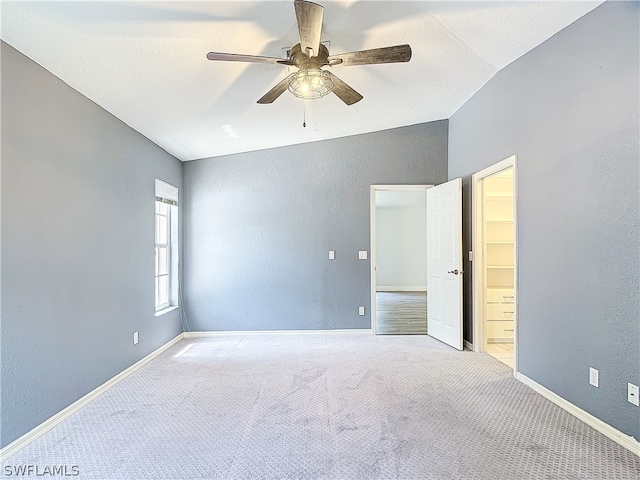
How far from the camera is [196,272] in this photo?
203 inches

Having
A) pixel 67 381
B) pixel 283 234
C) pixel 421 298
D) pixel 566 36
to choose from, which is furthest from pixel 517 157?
pixel 421 298

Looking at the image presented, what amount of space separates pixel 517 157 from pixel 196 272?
13.4 ft

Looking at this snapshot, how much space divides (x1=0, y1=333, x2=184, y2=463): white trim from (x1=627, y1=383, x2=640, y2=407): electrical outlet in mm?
3644

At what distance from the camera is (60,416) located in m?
2.58

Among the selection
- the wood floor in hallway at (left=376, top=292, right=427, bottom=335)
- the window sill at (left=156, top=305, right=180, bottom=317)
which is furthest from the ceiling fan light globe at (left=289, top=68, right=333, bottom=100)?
the wood floor in hallway at (left=376, top=292, right=427, bottom=335)

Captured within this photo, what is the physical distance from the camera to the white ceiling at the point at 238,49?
2.16 metres

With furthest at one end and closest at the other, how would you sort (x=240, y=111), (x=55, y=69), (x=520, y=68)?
(x=240, y=111) → (x=520, y=68) → (x=55, y=69)

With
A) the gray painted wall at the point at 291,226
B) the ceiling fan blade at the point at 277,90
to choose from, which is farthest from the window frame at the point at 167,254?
the ceiling fan blade at the point at 277,90

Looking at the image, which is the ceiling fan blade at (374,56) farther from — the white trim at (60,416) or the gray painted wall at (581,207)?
the white trim at (60,416)

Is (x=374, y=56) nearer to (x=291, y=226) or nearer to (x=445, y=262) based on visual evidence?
(x=445, y=262)

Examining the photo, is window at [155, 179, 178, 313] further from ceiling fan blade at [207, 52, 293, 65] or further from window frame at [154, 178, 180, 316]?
ceiling fan blade at [207, 52, 293, 65]

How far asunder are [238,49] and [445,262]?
335cm

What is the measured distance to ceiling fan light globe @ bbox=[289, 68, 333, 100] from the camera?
2506 millimetres

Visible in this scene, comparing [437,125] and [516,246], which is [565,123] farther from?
[437,125]
